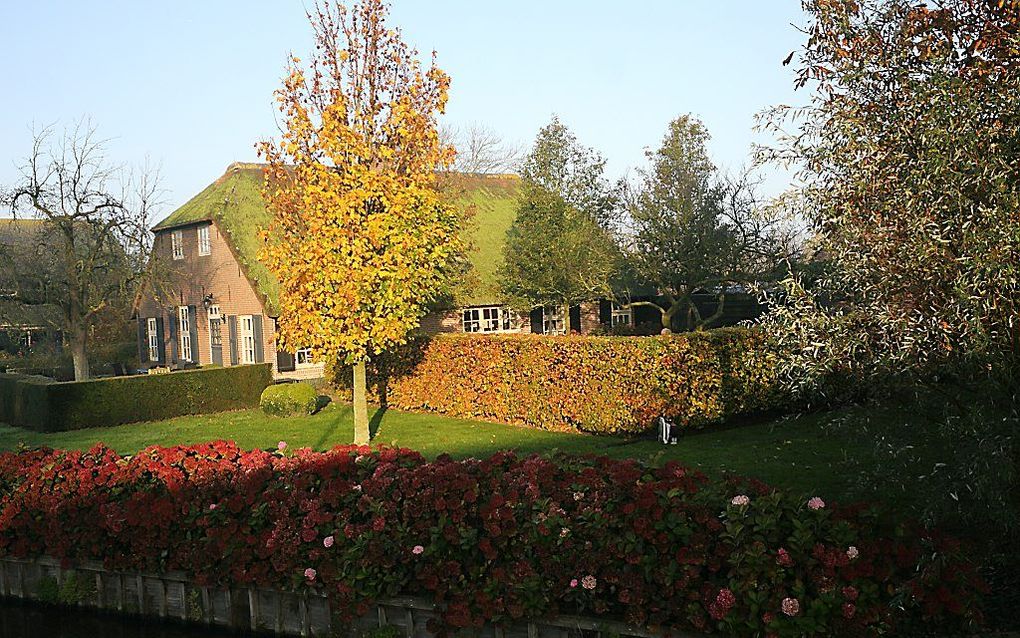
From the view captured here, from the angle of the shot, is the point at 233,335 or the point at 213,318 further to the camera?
the point at 213,318

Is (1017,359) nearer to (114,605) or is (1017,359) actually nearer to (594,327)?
(114,605)

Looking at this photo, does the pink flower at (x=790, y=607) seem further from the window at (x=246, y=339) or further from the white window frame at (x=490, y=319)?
the white window frame at (x=490, y=319)

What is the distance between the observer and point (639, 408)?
17.2 m

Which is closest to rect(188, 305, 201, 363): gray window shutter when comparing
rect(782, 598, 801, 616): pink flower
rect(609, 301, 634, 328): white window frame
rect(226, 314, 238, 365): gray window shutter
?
rect(226, 314, 238, 365): gray window shutter

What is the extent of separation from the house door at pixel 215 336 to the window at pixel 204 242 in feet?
6.59

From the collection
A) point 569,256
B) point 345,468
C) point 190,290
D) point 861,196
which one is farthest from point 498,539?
point 190,290

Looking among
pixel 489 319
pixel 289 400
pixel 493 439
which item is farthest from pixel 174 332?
pixel 493 439

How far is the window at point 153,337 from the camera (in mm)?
35750

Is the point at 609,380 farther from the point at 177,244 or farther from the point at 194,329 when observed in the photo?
the point at 177,244

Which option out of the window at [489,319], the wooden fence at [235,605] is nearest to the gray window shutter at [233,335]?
the window at [489,319]

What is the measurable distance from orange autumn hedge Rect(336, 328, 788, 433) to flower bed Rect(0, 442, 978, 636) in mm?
8479

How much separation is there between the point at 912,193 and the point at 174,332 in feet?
103

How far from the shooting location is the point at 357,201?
16.1 m

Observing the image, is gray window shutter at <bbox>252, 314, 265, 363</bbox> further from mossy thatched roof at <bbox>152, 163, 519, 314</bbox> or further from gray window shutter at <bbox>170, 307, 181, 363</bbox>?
gray window shutter at <bbox>170, 307, 181, 363</bbox>
